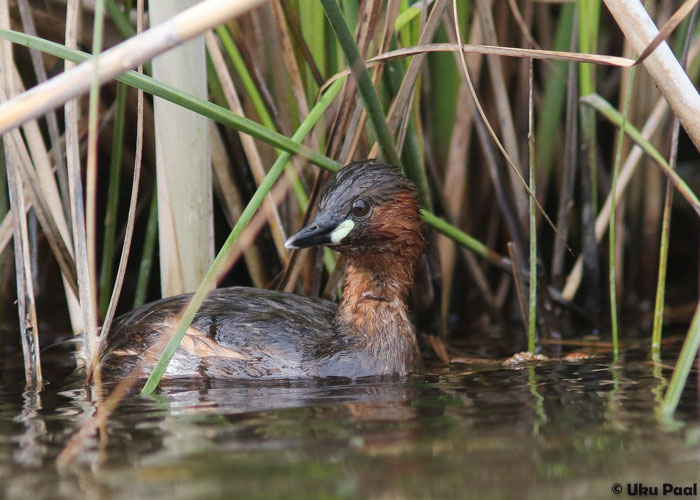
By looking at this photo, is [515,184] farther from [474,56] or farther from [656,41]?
[656,41]

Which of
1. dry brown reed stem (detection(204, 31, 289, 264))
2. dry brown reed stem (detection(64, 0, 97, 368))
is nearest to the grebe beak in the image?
dry brown reed stem (detection(204, 31, 289, 264))

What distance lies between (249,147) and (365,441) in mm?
2167

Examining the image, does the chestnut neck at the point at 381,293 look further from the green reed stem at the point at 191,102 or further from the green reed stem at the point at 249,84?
the green reed stem at the point at 249,84

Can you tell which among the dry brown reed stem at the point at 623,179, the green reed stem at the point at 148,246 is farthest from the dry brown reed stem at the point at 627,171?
the green reed stem at the point at 148,246

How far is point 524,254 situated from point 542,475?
10.6ft

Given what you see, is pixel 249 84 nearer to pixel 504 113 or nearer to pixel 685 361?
pixel 504 113

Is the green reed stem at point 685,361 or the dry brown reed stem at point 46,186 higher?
the dry brown reed stem at point 46,186

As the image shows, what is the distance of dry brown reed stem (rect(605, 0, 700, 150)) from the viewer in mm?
3197

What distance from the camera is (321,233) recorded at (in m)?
4.14

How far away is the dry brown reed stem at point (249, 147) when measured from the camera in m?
4.38

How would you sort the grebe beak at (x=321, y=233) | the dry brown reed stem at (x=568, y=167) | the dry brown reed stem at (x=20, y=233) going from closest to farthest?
the dry brown reed stem at (x=20, y=233)
the grebe beak at (x=321, y=233)
the dry brown reed stem at (x=568, y=167)

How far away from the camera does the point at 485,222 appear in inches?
240

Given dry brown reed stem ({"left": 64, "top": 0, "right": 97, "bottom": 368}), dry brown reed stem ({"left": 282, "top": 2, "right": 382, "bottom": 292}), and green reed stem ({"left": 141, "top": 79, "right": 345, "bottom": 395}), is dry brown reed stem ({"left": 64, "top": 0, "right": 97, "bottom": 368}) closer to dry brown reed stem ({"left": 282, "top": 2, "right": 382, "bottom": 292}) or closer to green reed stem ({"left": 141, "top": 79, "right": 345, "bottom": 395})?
green reed stem ({"left": 141, "top": 79, "right": 345, "bottom": 395})

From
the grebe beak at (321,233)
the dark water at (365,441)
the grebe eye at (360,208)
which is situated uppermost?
the grebe eye at (360,208)
